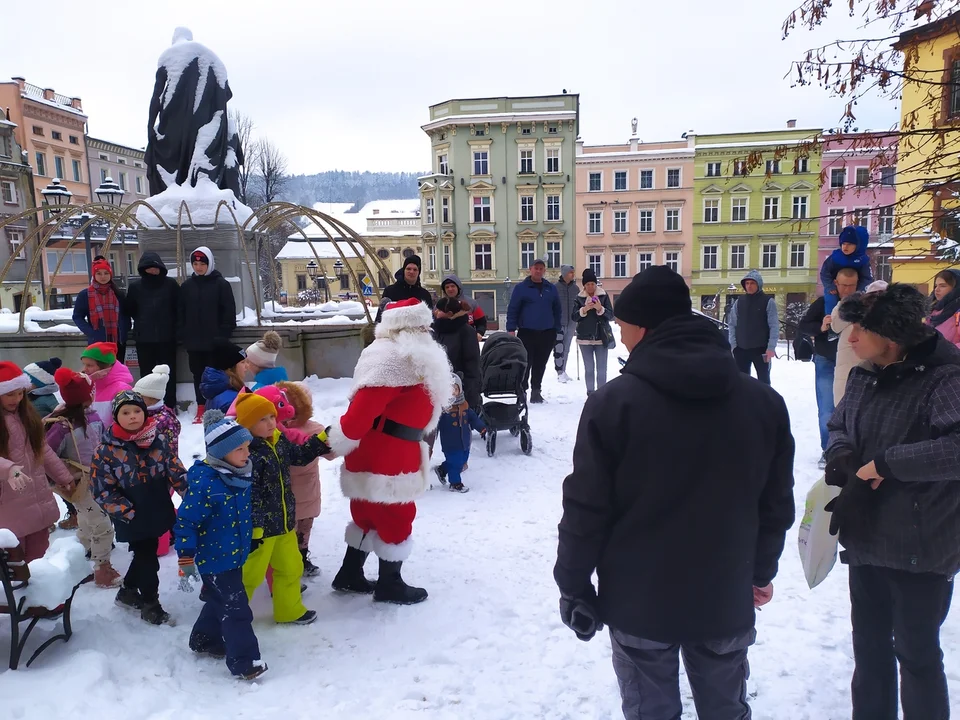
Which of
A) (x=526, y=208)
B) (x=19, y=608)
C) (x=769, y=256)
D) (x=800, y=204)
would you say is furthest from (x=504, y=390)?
(x=800, y=204)

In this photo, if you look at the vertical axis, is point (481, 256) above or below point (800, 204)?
below

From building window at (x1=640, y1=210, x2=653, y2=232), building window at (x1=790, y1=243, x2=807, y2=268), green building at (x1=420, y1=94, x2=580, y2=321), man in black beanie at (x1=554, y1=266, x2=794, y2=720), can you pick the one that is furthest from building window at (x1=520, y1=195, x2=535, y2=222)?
man in black beanie at (x1=554, y1=266, x2=794, y2=720)

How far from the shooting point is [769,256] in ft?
145

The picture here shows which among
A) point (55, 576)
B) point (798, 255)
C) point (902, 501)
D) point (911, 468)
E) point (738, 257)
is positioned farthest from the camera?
point (738, 257)

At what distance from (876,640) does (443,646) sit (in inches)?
82.0

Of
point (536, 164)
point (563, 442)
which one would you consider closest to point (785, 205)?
point (536, 164)

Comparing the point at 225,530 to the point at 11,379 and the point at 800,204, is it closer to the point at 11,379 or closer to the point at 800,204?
the point at 11,379

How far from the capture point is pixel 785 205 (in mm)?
42844

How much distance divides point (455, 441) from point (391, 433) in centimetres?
209

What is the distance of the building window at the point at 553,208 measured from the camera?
142ft

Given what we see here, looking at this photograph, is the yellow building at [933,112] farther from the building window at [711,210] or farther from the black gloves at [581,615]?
the building window at [711,210]

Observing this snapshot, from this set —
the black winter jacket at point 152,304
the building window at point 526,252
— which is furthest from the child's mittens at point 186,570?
the building window at point 526,252

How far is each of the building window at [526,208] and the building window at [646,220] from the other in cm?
751

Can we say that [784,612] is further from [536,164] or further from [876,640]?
[536,164]
